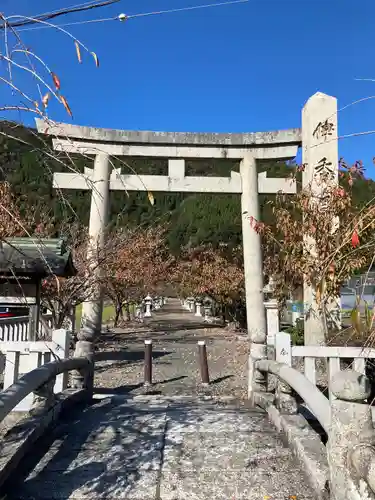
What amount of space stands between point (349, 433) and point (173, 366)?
892 centimetres

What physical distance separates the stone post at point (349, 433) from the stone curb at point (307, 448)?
12.8 inches

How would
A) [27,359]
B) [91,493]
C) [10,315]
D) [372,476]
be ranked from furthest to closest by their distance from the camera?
[10,315], [27,359], [91,493], [372,476]

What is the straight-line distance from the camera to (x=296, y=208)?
7391 mm

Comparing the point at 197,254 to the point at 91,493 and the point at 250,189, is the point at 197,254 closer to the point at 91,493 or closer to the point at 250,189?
the point at 250,189

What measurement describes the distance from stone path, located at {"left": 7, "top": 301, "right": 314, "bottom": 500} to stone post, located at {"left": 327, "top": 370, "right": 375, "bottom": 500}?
60cm

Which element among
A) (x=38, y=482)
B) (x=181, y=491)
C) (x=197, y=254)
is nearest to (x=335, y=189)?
Answer: (x=181, y=491)

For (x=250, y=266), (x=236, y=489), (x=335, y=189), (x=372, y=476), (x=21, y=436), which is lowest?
(x=236, y=489)

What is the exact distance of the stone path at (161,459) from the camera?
3049 mm

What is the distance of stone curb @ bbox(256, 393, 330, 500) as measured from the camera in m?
2.89

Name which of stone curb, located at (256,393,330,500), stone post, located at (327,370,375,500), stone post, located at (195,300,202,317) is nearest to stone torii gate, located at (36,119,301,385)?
stone curb, located at (256,393,330,500)

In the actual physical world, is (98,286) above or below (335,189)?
below

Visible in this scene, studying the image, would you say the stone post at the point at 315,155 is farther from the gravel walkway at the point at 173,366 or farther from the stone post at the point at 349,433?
the stone post at the point at 349,433

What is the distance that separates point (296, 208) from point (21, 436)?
210 inches

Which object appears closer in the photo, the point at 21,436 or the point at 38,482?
the point at 38,482
